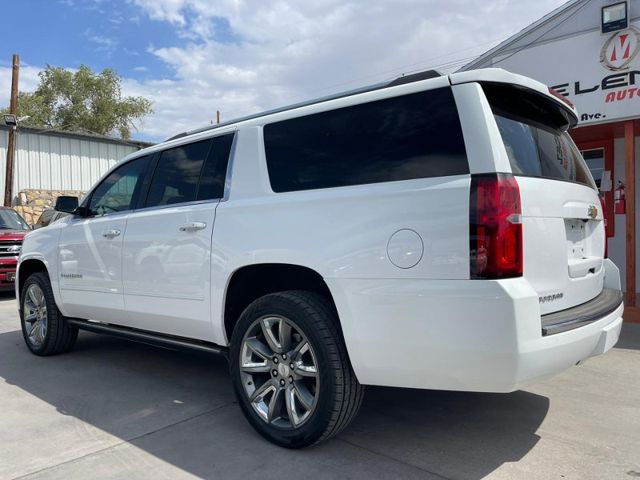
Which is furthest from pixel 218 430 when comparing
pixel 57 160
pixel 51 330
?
pixel 57 160

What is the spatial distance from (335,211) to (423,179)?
0.54 metres

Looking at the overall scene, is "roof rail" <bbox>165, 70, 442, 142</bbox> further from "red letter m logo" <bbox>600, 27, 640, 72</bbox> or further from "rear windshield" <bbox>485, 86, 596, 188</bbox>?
"red letter m logo" <bbox>600, 27, 640, 72</bbox>

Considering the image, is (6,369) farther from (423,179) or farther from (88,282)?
(423,179)

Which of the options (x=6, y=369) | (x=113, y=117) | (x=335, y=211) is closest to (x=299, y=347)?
(x=335, y=211)

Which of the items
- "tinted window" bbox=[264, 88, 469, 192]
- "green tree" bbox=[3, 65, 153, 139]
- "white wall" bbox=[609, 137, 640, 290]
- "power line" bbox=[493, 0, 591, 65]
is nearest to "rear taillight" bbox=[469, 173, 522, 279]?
"tinted window" bbox=[264, 88, 469, 192]

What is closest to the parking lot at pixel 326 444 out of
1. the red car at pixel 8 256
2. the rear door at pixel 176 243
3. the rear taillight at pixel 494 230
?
the rear door at pixel 176 243

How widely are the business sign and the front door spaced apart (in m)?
5.71

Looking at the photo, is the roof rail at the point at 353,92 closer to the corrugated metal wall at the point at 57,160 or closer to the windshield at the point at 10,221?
the windshield at the point at 10,221

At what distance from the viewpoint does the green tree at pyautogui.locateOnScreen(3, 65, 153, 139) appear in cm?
4044

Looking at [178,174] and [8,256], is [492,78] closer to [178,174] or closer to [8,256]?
[178,174]

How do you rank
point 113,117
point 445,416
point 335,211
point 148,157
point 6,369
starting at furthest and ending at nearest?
point 113,117 < point 6,369 < point 148,157 < point 445,416 < point 335,211

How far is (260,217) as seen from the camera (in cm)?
341

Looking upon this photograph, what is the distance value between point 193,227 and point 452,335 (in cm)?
201

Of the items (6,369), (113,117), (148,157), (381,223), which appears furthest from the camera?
(113,117)
